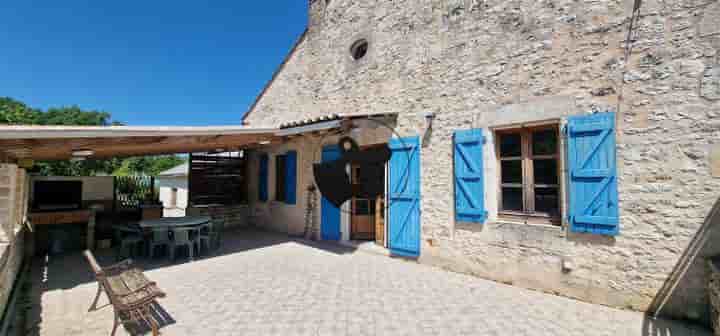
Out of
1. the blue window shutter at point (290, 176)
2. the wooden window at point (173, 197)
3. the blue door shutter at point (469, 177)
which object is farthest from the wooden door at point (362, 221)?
the wooden window at point (173, 197)

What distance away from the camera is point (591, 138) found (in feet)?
12.6

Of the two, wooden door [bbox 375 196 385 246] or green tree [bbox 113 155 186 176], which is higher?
green tree [bbox 113 155 186 176]

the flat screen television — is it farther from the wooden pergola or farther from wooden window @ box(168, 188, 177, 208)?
wooden window @ box(168, 188, 177, 208)

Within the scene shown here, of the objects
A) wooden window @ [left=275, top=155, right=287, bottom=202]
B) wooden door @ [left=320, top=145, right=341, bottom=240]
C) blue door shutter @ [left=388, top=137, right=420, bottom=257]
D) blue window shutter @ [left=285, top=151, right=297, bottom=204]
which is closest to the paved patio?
blue door shutter @ [left=388, top=137, right=420, bottom=257]

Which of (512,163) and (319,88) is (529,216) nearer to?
(512,163)

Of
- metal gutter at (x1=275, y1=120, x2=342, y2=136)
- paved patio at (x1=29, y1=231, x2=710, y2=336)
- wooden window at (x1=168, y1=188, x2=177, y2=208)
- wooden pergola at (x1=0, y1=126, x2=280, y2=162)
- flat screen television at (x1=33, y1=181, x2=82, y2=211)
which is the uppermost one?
metal gutter at (x1=275, y1=120, x2=342, y2=136)

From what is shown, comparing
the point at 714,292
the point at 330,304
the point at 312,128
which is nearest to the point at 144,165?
the point at 312,128

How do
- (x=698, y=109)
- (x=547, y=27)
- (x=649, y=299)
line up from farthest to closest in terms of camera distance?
(x=547, y=27) < (x=649, y=299) < (x=698, y=109)

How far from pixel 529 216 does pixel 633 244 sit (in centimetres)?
114

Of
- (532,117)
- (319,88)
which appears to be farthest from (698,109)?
(319,88)

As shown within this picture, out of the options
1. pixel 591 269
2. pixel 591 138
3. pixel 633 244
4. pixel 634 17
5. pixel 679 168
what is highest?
pixel 634 17

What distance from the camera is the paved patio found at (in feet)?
10.5

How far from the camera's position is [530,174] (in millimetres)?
4523

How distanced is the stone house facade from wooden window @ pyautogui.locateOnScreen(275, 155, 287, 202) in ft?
9.64
